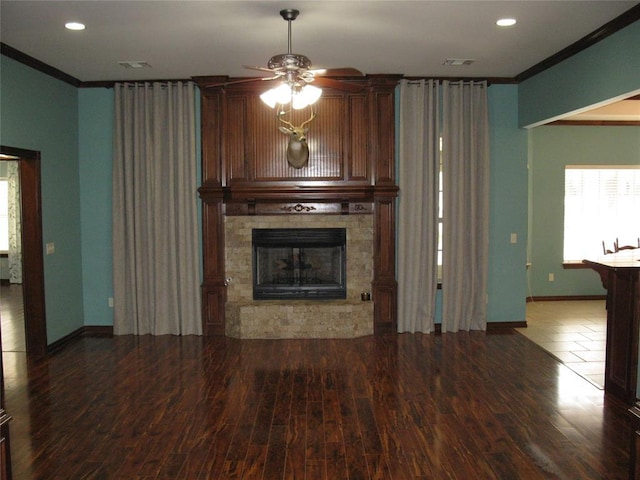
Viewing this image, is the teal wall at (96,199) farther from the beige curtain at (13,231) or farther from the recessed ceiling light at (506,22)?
the beige curtain at (13,231)

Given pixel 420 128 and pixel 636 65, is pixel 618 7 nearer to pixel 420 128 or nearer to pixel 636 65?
pixel 636 65

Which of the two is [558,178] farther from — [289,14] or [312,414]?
[312,414]

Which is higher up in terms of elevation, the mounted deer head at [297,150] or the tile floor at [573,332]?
the mounted deer head at [297,150]

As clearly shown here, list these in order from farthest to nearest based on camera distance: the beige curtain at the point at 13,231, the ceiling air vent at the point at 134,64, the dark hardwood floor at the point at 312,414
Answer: the beige curtain at the point at 13,231
the ceiling air vent at the point at 134,64
the dark hardwood floor at the point at 312,414

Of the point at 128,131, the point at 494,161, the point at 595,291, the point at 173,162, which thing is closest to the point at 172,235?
the point at 173,162

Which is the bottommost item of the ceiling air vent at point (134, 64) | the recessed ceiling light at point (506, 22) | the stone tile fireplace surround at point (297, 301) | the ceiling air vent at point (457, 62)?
the stone tile fireplace surround at point (297, 301)

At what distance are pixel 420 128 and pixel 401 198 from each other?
31.6 inches

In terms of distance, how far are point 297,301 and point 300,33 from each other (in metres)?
2.95

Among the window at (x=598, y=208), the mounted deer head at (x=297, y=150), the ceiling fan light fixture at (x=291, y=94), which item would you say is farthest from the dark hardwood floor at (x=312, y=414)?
the window at (x=598, y=208)

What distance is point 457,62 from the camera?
18.2 feet

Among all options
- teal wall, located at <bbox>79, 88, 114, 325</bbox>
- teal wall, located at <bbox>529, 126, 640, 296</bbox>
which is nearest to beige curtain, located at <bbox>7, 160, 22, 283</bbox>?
teal wall, located at <bbox>79, 88, 114, 325</bbox>

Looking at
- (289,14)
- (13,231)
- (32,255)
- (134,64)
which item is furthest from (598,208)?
(13,231)

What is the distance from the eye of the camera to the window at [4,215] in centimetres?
1045

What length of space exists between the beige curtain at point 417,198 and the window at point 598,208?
313 centimetres
